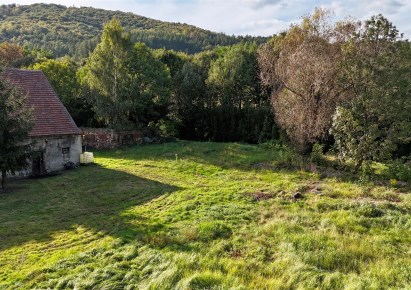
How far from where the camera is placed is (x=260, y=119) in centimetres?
3572

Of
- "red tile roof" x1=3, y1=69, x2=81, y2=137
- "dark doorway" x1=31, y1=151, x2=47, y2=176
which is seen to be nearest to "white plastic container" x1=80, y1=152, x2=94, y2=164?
"red tile roof" x1=3, y1=69, x2=81, y2=137

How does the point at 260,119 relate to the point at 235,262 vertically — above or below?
above

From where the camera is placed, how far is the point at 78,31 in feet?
425

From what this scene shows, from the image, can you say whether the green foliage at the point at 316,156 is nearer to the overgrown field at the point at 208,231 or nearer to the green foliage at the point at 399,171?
the overgrown field at the point at 208,231

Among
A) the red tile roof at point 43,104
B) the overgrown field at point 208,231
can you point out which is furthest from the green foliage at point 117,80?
the overgrown field at point 208,231

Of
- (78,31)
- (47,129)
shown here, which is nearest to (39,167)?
(47,129)

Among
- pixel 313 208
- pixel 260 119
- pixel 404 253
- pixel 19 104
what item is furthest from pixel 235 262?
pixel 260 119

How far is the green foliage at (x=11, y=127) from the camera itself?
58.3 feet

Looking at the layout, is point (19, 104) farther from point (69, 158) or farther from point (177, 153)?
point (177, 153)

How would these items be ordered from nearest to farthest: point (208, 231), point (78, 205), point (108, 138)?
point (208, 231), point (78, 205), point (108, 138)

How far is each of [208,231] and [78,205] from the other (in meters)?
7.25

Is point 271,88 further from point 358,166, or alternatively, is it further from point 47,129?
point 47,129

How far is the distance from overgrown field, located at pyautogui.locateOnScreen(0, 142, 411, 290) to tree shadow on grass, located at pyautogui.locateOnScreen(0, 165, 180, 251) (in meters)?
0.05

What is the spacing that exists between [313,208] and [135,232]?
671 cm
